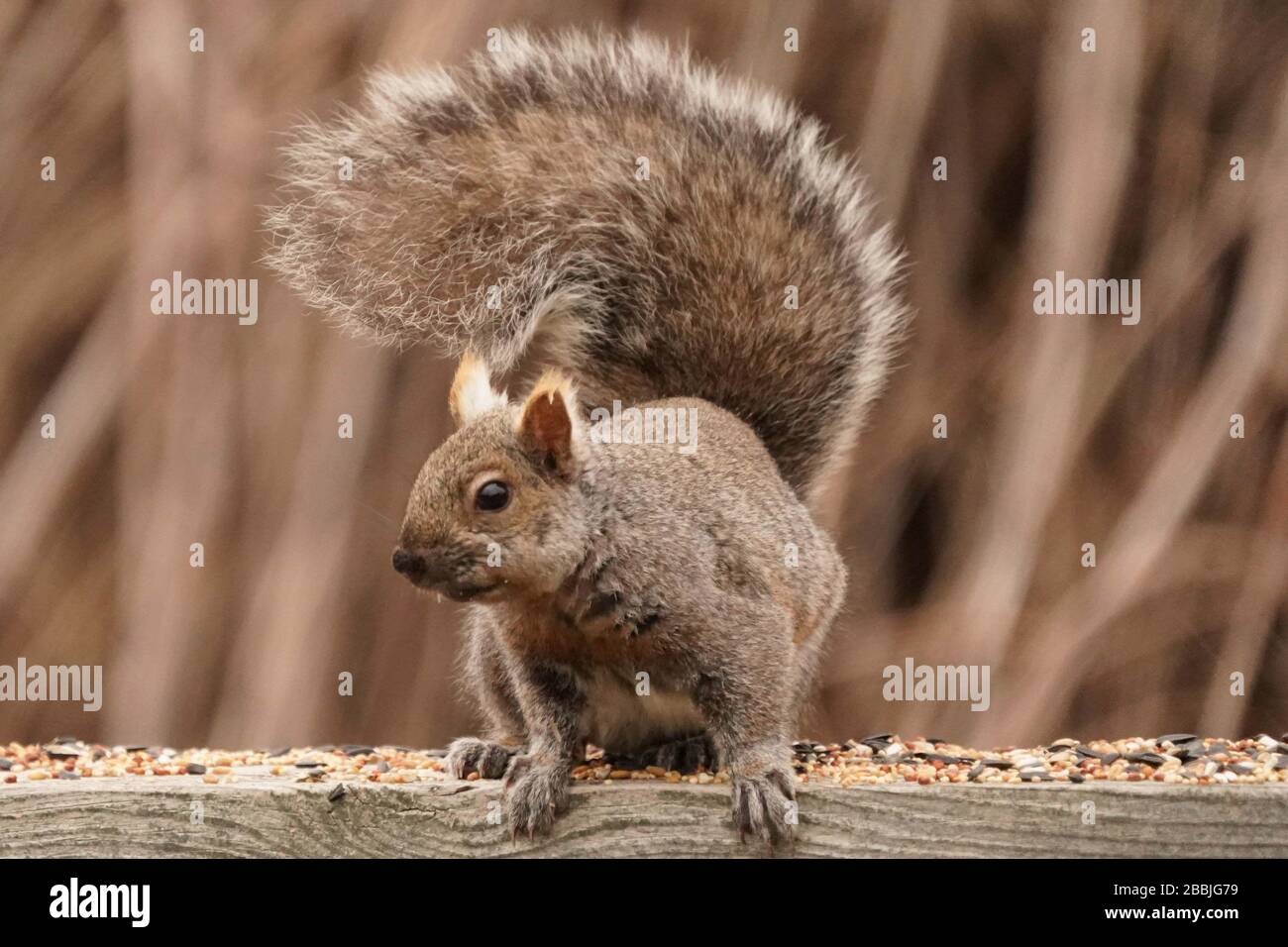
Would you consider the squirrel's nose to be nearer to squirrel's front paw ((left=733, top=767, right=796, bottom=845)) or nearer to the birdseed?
the birdseed

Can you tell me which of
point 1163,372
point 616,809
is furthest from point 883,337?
point 1163,372

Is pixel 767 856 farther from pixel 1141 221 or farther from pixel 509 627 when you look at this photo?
pixel 1141 221

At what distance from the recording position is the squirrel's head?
2.21 m

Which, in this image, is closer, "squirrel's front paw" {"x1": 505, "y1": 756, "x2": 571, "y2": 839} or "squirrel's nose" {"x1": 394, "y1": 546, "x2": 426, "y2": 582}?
"squirrel's nose" {"x1": 394, "y1": 546, "x2": 426, "y2": 582}

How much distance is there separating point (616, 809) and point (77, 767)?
2.70 ft

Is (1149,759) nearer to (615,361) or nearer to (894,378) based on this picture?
(615,361)

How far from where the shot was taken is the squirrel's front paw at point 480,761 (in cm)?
264

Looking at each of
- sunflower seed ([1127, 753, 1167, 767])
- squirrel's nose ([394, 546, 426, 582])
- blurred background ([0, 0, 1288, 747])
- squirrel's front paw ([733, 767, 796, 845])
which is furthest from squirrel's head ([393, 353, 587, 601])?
blurred background ([0, 0, 1288, 747])

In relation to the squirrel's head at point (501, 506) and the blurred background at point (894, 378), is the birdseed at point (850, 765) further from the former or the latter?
the blurred background at point (894, 378)

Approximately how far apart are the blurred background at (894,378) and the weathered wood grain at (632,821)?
1637mm

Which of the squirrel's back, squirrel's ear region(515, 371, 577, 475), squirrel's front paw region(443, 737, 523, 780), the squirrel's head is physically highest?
the squirrel's back

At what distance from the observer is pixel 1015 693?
3854 millimetres

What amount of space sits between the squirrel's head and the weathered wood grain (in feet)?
1.03

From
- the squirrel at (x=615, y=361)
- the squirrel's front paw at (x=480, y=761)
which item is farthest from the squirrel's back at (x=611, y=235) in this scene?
the squirrel's front paw at (x=480, y=761)
